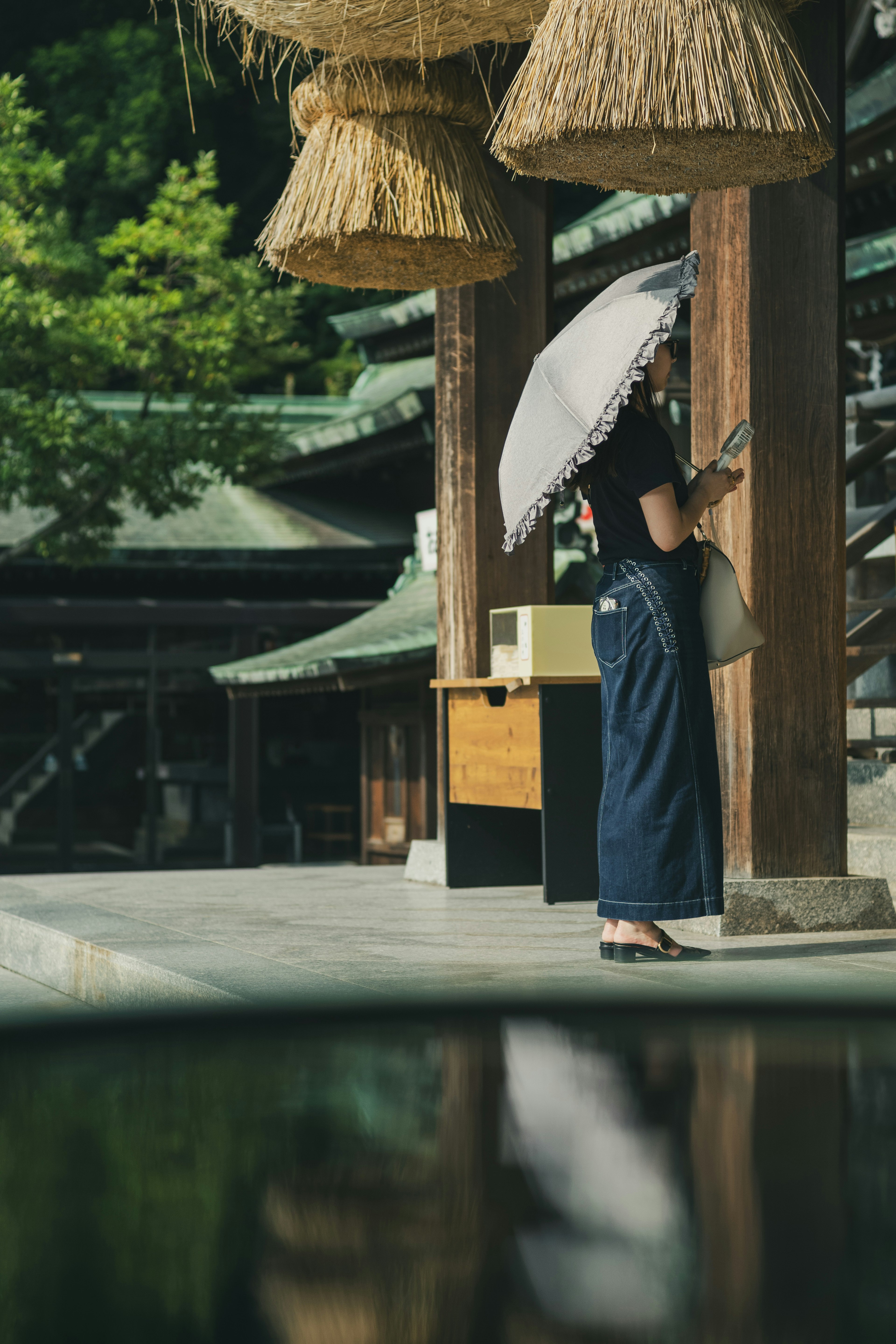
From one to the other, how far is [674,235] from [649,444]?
608 centimetres

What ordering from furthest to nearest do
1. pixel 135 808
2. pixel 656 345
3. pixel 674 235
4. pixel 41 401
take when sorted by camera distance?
pixel 135 808, pixel 41 401, pixel 674 235, pixel 656 345

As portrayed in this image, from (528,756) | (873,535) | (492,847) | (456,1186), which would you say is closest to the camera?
(456,1186)

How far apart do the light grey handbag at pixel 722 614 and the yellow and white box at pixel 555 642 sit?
3.68ft

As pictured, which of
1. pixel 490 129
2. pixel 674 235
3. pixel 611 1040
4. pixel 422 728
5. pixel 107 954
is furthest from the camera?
pixel 422 728

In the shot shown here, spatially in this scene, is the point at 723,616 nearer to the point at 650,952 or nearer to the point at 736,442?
the point at 736,442

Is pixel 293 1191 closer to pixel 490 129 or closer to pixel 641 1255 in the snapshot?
pixel 641 1255

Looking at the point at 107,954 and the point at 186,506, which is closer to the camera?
the point at 107,954

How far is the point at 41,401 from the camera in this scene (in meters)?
12.6

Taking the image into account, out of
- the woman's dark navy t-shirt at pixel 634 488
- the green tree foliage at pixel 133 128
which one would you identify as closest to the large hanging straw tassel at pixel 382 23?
the woman's dark navy t-shirt at pixel 634 488

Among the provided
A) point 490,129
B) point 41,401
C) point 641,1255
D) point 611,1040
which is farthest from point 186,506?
point 641,1255

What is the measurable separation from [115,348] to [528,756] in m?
8.75

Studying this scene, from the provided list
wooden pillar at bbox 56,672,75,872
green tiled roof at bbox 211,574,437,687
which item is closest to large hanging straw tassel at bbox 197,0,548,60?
green tiled roof at bbox 211,574,437,687

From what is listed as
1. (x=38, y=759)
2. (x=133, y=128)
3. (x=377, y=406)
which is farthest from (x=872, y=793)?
(x=133, y=128)

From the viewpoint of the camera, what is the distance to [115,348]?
1270 centimetres
